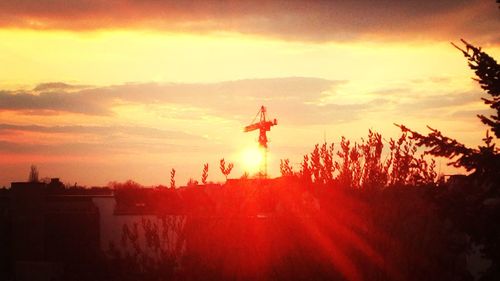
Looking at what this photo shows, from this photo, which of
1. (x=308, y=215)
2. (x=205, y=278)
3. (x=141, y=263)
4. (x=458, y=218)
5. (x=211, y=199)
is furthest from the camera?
(x=211, y=199)

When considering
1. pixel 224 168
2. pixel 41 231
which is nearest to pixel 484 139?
pixel 224 168

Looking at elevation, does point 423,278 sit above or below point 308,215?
below

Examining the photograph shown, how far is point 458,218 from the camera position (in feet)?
24.4

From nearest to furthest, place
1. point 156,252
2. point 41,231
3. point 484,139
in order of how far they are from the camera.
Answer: point 484,139, point 156,252, point 41,231

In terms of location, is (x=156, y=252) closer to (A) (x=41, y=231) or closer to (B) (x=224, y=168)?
(B) (x=224, y=168)

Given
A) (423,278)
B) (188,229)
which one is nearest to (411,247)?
(423,278)

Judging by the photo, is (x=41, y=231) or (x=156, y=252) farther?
(x=41, y=231)

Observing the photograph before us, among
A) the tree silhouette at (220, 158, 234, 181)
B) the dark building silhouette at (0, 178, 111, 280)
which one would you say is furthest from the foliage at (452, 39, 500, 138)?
the dark building silhouette at (0, 178, 111, 280)

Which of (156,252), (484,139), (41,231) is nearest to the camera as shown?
(484,139)

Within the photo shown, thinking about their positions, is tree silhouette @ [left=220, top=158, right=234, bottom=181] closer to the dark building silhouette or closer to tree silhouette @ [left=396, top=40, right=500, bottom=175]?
tree silhouette @ [left=396, top=40, right=500, bottom=175]

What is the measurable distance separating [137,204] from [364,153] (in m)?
25.7

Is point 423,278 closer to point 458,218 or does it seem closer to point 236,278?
point 458,218

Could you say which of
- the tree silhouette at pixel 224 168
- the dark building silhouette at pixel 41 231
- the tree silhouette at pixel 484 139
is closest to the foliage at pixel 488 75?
the tree silhouette at pixel 484 139

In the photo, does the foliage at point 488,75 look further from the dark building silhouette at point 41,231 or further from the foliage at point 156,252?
the dark building silhouette at point 41,231
